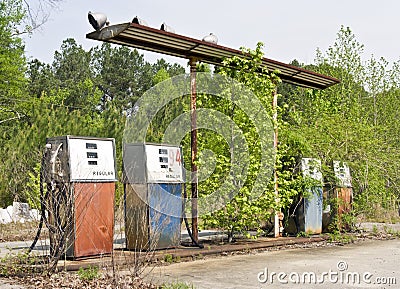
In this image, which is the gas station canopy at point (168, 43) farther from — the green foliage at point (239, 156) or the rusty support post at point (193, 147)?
the rusty support post at point (193, 147)

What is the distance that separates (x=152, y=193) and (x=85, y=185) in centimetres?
132

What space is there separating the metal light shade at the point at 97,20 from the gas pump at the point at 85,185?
72.6 inches

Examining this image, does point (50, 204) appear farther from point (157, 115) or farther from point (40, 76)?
point (40, 76)

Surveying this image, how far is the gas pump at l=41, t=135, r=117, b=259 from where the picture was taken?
829 centimetres

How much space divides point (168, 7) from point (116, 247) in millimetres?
4653

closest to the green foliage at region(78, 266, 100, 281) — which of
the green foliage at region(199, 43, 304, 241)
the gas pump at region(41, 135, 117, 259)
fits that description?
the gas pump at region(41, 135, 117, 259)

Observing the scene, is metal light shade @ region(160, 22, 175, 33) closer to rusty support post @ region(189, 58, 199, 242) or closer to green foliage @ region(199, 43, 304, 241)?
rusty support post @ region(189, 58, 199, 242)

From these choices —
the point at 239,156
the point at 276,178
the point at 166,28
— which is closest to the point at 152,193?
the point at 239,156

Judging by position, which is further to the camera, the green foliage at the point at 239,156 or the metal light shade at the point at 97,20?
the green foliage at the point at 239,156

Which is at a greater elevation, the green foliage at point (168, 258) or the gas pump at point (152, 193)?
the gas pump at point (152, 193)

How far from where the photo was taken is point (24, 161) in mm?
16547

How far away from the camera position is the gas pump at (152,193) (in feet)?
30.8

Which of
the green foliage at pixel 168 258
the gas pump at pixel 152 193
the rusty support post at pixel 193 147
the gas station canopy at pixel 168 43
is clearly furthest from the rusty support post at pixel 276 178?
the green foliage at pixel 168 258

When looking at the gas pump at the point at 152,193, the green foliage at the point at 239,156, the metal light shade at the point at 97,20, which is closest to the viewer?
the metal light shade at the point at 97,20
